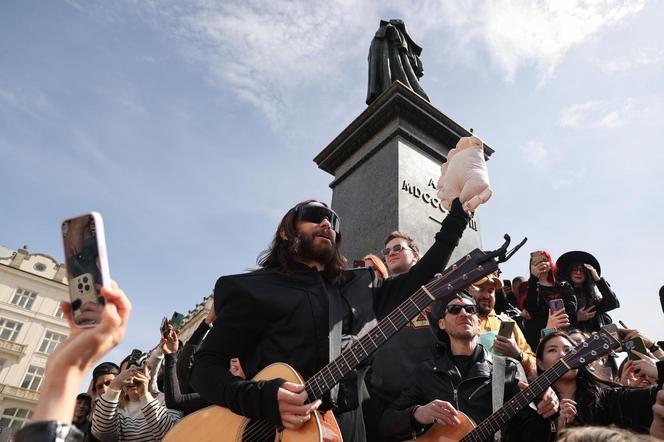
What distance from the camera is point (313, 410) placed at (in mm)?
2051

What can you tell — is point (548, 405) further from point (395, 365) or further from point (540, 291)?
point (540, 291)

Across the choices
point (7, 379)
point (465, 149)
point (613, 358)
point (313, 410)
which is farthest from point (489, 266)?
point (7, 379)

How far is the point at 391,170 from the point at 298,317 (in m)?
4.51

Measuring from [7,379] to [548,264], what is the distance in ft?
164

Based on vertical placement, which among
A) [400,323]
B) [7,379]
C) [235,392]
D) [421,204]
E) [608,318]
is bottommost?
[235,392]

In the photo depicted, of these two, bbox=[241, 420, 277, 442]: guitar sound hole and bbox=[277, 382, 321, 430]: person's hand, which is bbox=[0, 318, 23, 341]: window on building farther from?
bbox=[277, 382, 321, 430]: person's hand

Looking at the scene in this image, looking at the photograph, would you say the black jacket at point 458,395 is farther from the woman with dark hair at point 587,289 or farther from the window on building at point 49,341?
the window on building at point 49,341

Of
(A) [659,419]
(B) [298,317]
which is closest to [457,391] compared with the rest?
(A) [659,419]

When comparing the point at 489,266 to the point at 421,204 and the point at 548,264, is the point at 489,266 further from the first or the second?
the point at 421,204

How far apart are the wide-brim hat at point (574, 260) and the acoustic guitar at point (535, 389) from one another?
2693 mm

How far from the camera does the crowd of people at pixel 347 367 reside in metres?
2.01

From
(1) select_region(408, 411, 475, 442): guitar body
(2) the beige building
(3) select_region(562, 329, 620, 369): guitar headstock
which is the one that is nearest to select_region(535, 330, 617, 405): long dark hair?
(3) select_region(562, 329, 620, 369): guitar headstock

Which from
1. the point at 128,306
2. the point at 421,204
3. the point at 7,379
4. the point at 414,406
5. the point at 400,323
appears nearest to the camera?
the point at 128,306

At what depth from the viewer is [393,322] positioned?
2.38 m
